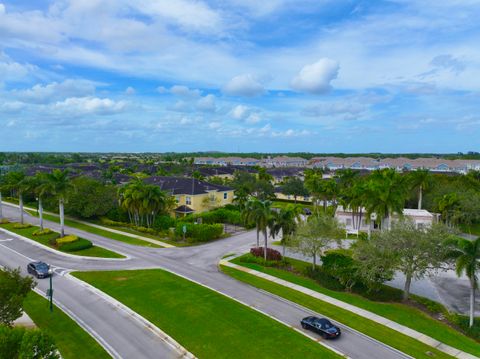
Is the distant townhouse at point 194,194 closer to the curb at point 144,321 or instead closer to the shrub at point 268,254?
the shrub at point 268,254

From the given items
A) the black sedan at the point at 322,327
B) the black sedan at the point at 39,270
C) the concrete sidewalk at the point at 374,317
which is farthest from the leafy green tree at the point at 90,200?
the black sedan at the point at 322,327

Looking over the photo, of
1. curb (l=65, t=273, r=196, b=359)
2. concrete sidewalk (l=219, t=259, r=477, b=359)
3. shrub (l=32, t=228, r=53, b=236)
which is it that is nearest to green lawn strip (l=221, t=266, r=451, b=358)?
concrete sidewalk (l=219, t=259, r=477, b=359)

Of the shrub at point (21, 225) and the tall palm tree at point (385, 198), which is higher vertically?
the tall palm tree at point (385, 198)

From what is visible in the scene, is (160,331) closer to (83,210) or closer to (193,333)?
(193,333)

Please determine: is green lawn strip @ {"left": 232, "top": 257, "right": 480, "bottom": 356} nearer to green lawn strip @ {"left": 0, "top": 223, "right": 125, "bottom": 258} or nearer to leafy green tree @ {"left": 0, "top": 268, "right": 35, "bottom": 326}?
green lawn strip @ {"left": 0, "top": 223, "right": 125, "bottom": 258}

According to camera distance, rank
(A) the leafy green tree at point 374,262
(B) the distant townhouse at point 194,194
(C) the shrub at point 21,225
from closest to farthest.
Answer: (A) the leafy green tree at point 374,262 < (C) the shrub at point 21,225 < (B) the distant townhouse at point 194,194

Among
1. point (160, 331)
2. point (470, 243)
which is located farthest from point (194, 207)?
point (470, 243)
